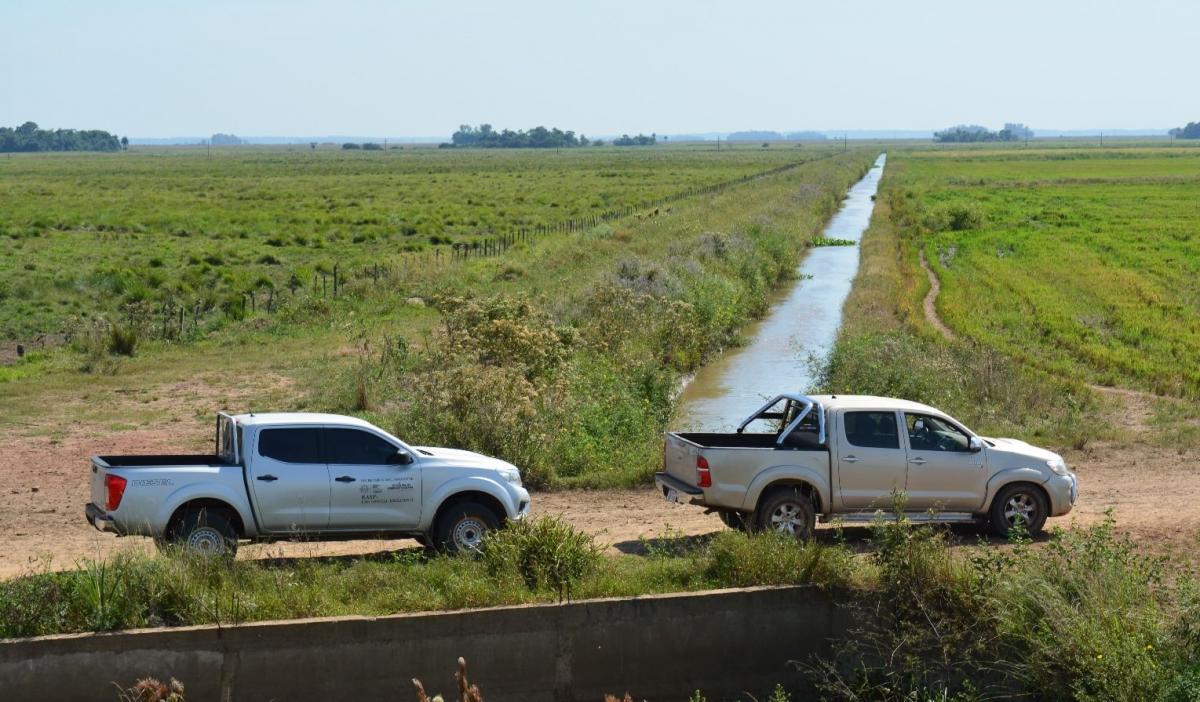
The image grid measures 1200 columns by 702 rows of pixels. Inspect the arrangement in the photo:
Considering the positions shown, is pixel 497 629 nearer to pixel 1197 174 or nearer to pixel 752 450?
pixel 752 450

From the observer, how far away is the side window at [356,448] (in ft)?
43.9

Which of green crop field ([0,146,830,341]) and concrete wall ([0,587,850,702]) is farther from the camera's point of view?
green crop field ([0,146,830,341])

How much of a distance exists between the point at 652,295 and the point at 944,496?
1964cm

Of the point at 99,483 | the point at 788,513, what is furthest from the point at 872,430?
the point at 99,483

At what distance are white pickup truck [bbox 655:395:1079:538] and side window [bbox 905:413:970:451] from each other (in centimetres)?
1

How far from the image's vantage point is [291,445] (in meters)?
13.2

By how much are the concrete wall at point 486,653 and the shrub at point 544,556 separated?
452 mm

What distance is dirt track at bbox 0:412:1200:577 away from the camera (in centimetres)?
1446

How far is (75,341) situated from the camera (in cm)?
2859

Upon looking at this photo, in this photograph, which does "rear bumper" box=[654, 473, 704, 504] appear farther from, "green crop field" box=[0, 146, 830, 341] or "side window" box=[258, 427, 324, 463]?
"green crop field" box=[0, 146, 830, 341]

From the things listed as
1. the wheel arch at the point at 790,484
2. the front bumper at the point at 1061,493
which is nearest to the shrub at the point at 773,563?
the wheel arch at the point at 790,484

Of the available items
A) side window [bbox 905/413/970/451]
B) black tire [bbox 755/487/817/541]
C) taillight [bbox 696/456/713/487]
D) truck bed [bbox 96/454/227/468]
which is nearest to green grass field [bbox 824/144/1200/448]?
side window [bbox 905/413/970/451]

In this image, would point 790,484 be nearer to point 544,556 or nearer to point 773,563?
point 773,563

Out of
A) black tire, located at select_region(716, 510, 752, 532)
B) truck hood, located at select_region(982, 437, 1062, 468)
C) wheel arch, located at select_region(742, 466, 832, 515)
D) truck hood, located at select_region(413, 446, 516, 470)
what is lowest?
black tire, located at select_region(716, 510, 752, 532)
